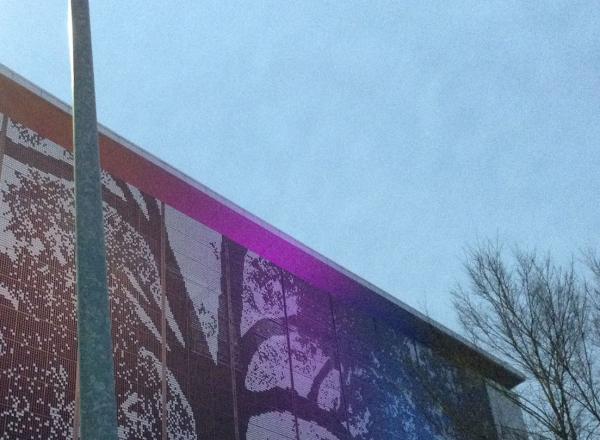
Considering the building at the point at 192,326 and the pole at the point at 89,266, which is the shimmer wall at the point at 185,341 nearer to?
the building at the point at 192,326

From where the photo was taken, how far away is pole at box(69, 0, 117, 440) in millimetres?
3914

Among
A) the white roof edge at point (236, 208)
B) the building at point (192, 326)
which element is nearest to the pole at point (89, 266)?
the building at point (192, 326)

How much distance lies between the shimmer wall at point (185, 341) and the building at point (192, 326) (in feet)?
0.12

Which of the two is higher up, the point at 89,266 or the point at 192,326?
the point at 192,326

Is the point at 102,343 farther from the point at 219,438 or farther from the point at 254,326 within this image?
the point at 254,326

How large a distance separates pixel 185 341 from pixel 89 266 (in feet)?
43.1

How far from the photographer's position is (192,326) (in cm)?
1756

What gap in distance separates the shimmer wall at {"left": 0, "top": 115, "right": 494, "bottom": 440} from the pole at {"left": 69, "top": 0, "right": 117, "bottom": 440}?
30.9ft

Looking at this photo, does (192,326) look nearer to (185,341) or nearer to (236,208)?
(185,341)

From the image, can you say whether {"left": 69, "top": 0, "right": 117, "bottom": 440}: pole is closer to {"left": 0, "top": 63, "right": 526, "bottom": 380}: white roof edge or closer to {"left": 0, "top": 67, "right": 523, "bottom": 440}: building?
{"left": 0, "top": 67, "right": 523, "bottom": 440}: building

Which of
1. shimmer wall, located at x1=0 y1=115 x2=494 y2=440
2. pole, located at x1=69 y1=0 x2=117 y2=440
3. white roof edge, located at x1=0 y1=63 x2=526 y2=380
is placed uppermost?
white roof edge, located at x1=0 y1=63 x2=526 y2=380

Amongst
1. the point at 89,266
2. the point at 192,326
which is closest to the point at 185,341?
the point at 192,326

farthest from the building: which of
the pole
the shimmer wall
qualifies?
the pole

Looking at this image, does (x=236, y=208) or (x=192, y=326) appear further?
(x=236, y=208)
